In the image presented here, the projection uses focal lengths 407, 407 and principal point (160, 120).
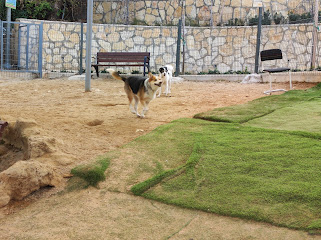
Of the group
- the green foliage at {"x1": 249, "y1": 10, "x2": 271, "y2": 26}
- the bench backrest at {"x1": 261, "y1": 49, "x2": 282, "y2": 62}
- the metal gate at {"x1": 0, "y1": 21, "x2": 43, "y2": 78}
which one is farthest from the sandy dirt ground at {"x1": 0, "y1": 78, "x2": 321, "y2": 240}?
the green foliage at {"x1": 249, "y1": 10, "x2": 271, "y2": 26}

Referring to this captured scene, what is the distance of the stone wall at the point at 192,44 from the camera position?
623 inches

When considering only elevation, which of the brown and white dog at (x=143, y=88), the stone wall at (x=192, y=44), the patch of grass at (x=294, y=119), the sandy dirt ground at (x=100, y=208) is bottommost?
the sandy dirt ground at (x=100, y=208)

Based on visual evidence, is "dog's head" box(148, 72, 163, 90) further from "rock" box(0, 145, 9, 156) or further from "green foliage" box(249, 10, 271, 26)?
"green foliage" box(249, 10, 271, 26)

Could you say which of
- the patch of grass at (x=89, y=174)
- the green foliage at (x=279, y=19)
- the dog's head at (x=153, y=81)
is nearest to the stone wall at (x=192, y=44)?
the green foliage at (x=279, y=19)

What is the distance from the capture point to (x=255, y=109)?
712 centimetres

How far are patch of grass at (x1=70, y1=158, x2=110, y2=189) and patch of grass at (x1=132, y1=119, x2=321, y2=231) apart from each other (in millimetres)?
456

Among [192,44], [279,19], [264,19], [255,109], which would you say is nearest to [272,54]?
[255,109]

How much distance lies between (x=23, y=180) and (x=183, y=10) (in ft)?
52.5

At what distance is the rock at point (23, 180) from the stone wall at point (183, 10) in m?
15.0

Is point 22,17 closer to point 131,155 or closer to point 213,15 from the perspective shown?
point 213,15

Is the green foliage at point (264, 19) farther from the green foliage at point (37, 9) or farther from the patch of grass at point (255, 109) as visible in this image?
the green foliage at point (37, 9)

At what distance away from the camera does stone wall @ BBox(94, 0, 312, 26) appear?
1783 centimetres

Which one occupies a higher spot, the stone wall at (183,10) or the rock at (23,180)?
the stone wall at (183,10)

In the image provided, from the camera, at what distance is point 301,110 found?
267 inches
